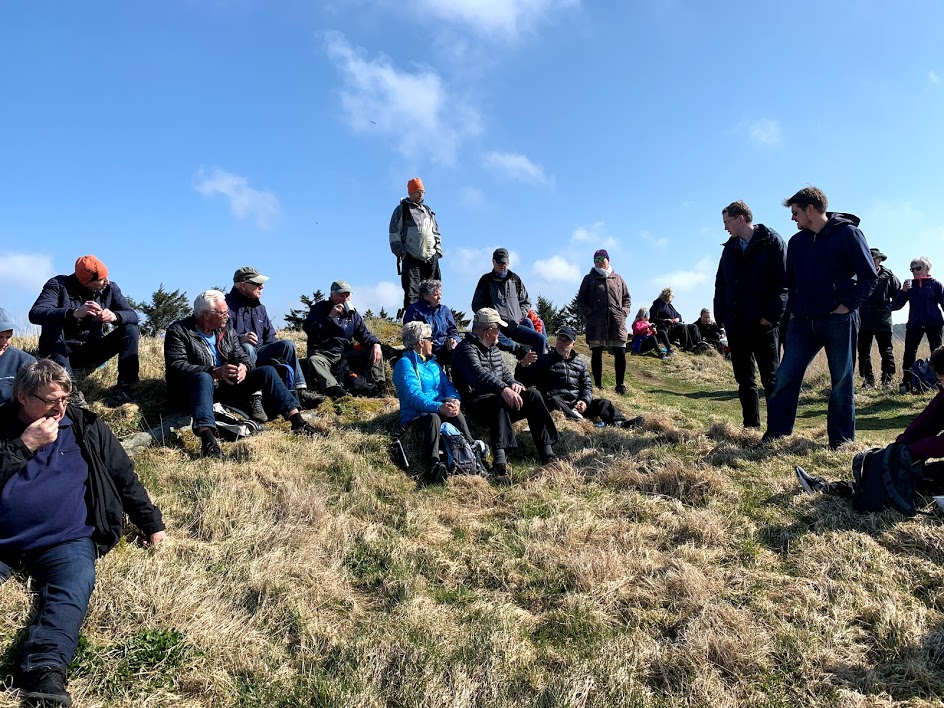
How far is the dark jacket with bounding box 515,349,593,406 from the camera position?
25.5 feet

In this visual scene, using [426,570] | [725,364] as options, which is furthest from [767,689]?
[725,364]

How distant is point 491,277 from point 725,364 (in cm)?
934

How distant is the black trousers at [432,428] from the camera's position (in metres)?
5.75

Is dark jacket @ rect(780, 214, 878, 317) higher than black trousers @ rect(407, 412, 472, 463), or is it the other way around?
dark jacket @ rect(780, 214, 878, 317)

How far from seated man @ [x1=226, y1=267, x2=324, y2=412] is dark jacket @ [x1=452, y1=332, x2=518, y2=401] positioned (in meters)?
1.76

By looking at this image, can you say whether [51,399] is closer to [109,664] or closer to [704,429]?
[109,664]

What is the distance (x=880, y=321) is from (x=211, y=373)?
1096cm

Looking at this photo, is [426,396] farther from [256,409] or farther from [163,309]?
[163,309]

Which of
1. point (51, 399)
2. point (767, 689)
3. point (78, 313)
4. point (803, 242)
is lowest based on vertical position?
point (767, 689)

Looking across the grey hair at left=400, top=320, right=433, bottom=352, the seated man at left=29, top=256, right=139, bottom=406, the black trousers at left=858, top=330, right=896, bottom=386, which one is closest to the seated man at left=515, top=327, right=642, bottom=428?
the grey hair at left=400, top=320, right=433, bottom=352

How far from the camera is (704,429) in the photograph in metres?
7.04

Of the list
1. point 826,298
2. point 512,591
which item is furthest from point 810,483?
point 512,591

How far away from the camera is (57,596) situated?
3135mm

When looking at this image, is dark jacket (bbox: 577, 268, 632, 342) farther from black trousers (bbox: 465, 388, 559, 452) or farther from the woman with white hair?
the woman with white hair
